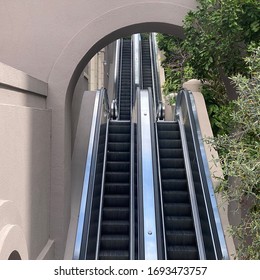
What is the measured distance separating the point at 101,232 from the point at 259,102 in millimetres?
4033

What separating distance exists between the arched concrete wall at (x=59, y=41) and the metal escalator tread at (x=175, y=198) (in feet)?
6.71

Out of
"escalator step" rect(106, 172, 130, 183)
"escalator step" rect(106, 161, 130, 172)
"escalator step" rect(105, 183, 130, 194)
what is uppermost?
"escalator step" rect(106, 161, 130, 172)

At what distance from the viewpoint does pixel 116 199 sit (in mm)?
8016

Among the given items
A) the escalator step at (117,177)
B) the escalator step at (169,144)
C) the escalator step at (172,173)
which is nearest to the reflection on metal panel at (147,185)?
the escalator step at (169,144)

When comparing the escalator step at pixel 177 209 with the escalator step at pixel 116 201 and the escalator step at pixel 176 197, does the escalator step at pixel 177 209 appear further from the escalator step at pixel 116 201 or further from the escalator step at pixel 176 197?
the escalator step at pixel 116 201

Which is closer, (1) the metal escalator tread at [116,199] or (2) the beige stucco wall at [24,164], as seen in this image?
(2) the beige stucco wall at [24,164]

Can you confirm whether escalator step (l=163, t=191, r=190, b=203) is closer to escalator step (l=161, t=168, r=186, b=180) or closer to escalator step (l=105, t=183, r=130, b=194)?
escalator step (l=161, t=168, r=186, b=180)

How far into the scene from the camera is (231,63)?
7711 millimetres

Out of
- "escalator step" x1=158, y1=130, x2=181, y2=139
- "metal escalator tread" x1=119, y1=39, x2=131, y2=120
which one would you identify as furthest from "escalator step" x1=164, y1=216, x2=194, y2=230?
"metal escalator tread" x1=119, y1=39, x2=131, y2=120

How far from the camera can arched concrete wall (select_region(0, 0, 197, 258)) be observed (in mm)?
8352

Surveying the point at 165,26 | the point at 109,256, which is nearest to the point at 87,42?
the point at 165,26

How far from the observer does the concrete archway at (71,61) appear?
327 inches

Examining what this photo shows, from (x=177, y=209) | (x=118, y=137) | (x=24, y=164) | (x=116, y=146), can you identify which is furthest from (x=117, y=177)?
(x=24, y=164)

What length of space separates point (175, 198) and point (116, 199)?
1.10 meters
